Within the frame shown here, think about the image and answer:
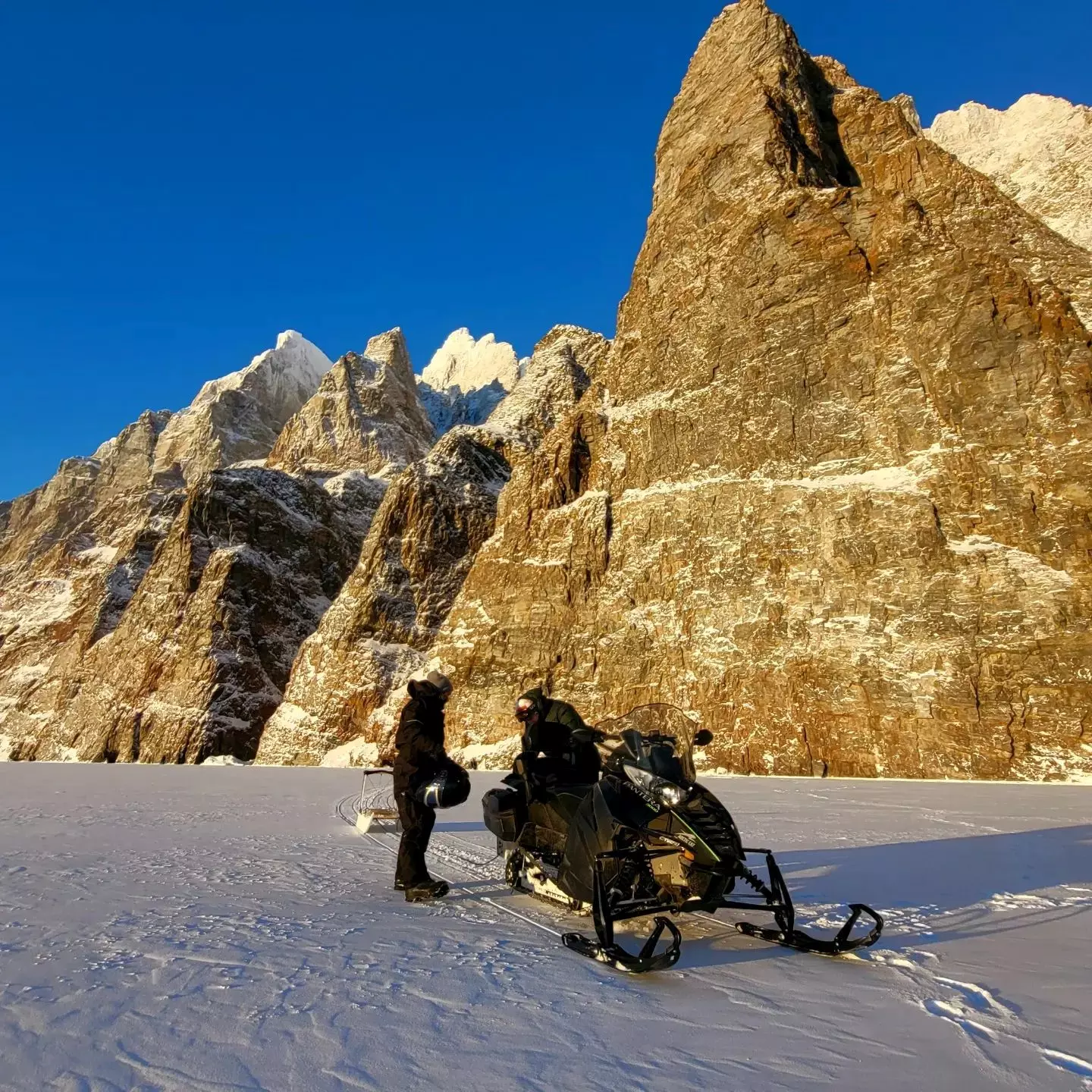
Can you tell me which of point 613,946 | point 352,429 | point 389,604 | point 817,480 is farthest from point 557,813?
point 352,429

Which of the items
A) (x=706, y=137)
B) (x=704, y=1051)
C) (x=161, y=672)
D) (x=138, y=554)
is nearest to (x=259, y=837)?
(x=704, y=1051)

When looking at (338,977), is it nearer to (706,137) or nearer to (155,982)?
(155,982)

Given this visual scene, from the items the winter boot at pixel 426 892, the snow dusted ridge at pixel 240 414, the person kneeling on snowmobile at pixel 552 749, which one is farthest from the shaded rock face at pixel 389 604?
the snow dusted ridge at pixel 240 414

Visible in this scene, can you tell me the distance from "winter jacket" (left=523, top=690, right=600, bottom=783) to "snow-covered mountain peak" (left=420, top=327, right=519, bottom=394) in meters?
146

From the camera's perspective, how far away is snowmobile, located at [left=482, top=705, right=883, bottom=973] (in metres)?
4.68

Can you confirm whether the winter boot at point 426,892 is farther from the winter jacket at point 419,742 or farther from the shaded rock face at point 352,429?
the shaded rock face at point 352,429

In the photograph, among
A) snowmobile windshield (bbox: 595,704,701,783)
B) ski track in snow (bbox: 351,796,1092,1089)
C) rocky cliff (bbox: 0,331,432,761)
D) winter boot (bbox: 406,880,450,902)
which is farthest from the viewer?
rocky cliff (bbox: 0,331,432,761)

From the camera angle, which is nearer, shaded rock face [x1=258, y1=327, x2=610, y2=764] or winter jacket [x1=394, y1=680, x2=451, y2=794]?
winter jacket [x1=394, y1=680, x2=451, y2=794]

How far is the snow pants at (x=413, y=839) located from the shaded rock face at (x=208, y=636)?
202ft

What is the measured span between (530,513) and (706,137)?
29.7m

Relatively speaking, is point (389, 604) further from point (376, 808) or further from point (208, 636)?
point (376, 808)

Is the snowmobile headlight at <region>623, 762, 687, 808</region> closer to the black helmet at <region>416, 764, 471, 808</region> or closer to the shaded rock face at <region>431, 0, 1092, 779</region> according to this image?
the black helmet at <region>416, 764, 471, 808</region>

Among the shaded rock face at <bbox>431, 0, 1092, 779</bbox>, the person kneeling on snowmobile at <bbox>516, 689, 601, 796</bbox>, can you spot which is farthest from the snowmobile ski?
the shaded rock face at <bbox>431, 0, 1092, 779</bbox>

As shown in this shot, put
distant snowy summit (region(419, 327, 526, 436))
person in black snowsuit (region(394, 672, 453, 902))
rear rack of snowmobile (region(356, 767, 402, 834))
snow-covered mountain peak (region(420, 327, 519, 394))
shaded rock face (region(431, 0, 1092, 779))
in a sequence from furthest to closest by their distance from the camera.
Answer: snow-covered mountain peak (region(420, 327, 519, 394)), distant snowy summit (region(419, 327, 526, 436)), shaded rock face (region(431, 0, 1092, 779)), rear rack of snowmobile (region(356, 767, 402, 834)), person in black snowsuit (region(394, 672, 453, 902))
